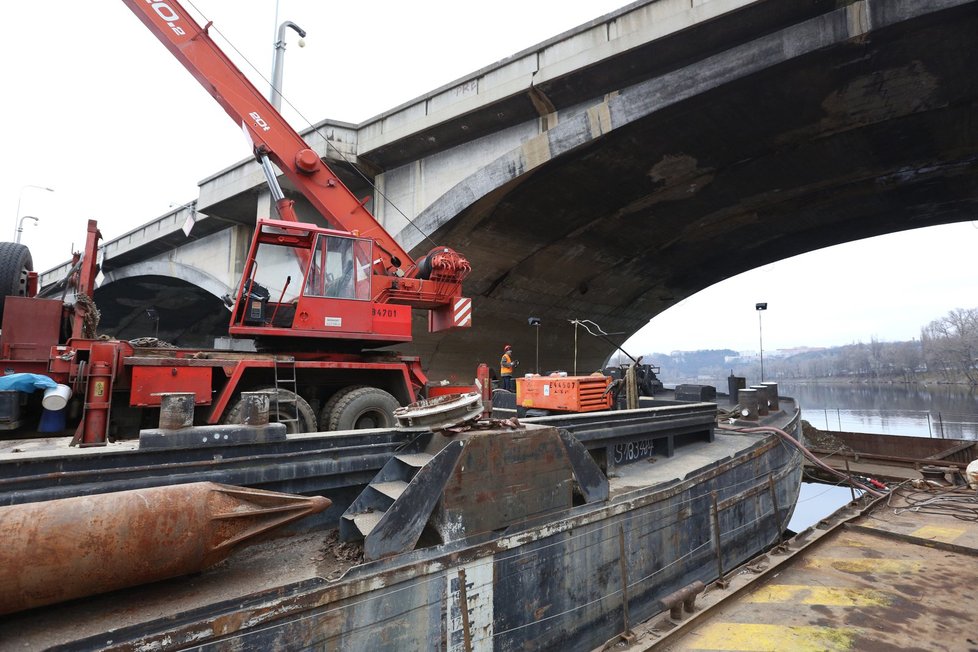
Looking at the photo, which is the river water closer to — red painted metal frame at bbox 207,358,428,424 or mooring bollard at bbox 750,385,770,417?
mooring bollard at bbox 750,385,770,417

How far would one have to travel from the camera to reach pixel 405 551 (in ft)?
9.68

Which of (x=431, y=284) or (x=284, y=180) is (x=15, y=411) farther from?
(x=284, y=180)

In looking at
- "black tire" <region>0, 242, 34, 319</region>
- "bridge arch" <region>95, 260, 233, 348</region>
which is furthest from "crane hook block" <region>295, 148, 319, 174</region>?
"bridge arch" <region>95, 260, 233, 348</region>

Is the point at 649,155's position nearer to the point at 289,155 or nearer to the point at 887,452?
the point at 289,155

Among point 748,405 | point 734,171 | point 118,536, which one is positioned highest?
point 734,171

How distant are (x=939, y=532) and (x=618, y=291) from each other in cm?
1843

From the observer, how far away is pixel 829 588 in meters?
4.18

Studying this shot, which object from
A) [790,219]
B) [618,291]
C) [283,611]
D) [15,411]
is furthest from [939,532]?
[618,291]

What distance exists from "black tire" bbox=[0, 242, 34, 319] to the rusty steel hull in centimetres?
811

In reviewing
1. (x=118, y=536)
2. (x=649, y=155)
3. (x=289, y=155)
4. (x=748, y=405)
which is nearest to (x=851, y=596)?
(x=118, y=536)

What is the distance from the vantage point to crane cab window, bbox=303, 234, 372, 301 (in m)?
6.48

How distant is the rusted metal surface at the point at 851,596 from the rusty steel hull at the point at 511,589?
1.77 ft

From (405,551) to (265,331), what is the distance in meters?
4.13

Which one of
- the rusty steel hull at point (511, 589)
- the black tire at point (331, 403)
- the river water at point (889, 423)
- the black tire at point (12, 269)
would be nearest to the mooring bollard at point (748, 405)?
the river water at point (889, 423)
